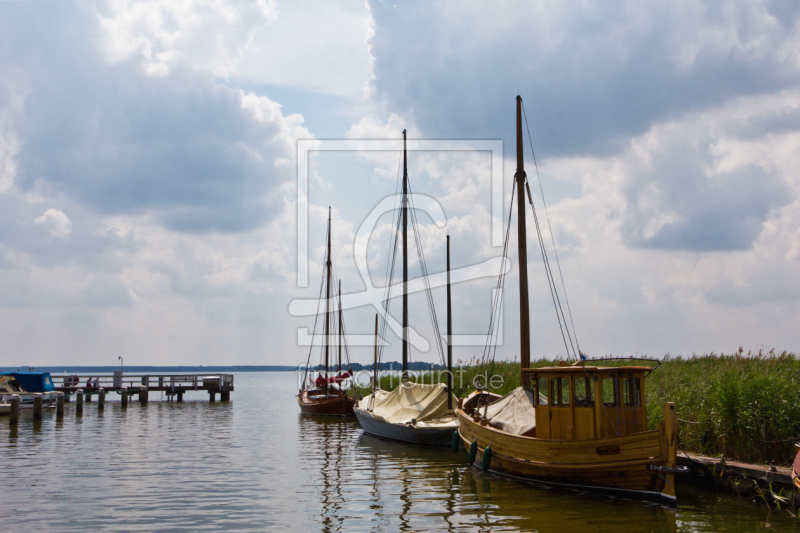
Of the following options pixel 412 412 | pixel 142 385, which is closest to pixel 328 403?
pixel 412 412

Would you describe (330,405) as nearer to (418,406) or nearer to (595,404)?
(418,406)

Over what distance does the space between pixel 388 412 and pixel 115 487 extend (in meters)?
13.8

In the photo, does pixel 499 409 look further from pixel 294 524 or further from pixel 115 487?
Result: pixel 115 487

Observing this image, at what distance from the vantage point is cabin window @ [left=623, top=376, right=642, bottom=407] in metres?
16.7

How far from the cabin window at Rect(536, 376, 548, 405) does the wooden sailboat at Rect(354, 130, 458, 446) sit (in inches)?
326

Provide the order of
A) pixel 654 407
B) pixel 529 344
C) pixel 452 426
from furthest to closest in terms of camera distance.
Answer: pixel 452 426 < pixel 529 344 < pixel 654 407

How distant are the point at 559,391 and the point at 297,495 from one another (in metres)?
8.41

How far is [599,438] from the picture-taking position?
16.1 metres

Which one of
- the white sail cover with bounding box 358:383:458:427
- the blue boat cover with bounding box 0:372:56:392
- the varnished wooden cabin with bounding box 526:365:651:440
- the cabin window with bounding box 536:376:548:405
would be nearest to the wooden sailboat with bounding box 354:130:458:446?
the white sail cover with bounding box 358:383:458:427

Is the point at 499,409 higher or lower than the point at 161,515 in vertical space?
higher

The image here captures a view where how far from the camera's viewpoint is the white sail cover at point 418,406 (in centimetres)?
2730

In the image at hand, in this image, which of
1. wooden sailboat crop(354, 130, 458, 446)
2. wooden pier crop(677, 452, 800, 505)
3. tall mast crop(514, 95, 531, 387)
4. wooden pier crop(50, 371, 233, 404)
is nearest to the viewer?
wooden pier crop(677, 452, 800, 505)

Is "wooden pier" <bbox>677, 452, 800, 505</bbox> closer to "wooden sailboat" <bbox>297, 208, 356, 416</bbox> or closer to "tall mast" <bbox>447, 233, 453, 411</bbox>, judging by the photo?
"tall mast" <bbox>447, 233, 453, 411</bbox>

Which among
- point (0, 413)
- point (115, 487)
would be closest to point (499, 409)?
point (115, 487)
